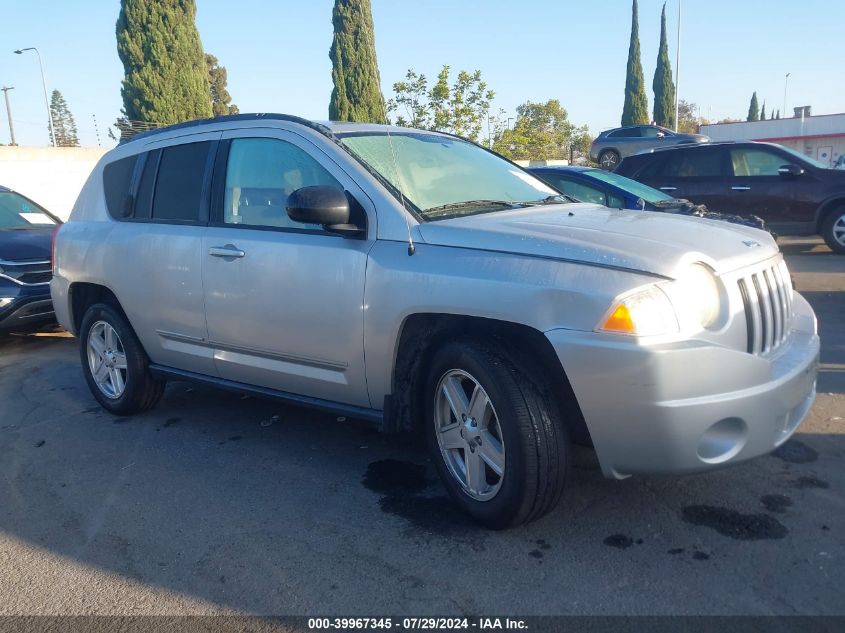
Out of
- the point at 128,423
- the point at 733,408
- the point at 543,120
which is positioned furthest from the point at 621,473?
the point at 543,120

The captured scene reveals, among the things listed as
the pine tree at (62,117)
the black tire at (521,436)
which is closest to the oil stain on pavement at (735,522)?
the black tire at (521,436)

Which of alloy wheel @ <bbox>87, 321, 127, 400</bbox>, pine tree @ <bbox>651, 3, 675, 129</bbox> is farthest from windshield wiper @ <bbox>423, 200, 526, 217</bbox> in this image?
pine tree @ <bbox>651, 3, 675, 129</bbox>

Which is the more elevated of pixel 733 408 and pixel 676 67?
pixel 676 67

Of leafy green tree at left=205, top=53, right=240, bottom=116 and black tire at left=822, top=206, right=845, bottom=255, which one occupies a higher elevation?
leafy green tree at left=205, top=53, right=240, bottom=116

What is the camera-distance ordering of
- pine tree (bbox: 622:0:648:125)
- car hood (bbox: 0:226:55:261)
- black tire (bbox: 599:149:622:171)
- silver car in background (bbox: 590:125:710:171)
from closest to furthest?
car hood (bbox: 0:226:55:261) < silver car in background (bbox: 590:125:710:171) < black tire (bbox: 599:149:622:171) < pine tree (bbox: 622:0:648:125)

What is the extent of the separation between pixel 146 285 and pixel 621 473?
3127mm

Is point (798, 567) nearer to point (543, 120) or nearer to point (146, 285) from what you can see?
point (146, 285)

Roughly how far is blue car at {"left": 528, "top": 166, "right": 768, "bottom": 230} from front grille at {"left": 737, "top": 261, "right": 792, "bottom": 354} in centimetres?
448

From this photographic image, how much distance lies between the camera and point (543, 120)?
39.6 m

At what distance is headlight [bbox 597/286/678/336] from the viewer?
273cm

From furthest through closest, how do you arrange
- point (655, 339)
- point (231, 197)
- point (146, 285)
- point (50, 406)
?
point (50, 406)
point (146, 285)
point (231, 197)
point (655, 339)

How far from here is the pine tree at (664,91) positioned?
4606 centimetres

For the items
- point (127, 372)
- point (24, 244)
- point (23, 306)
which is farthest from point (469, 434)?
point (24, 244)

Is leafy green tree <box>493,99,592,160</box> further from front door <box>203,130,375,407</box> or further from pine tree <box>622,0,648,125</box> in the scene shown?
front door <box>203,130,375,407</box>
